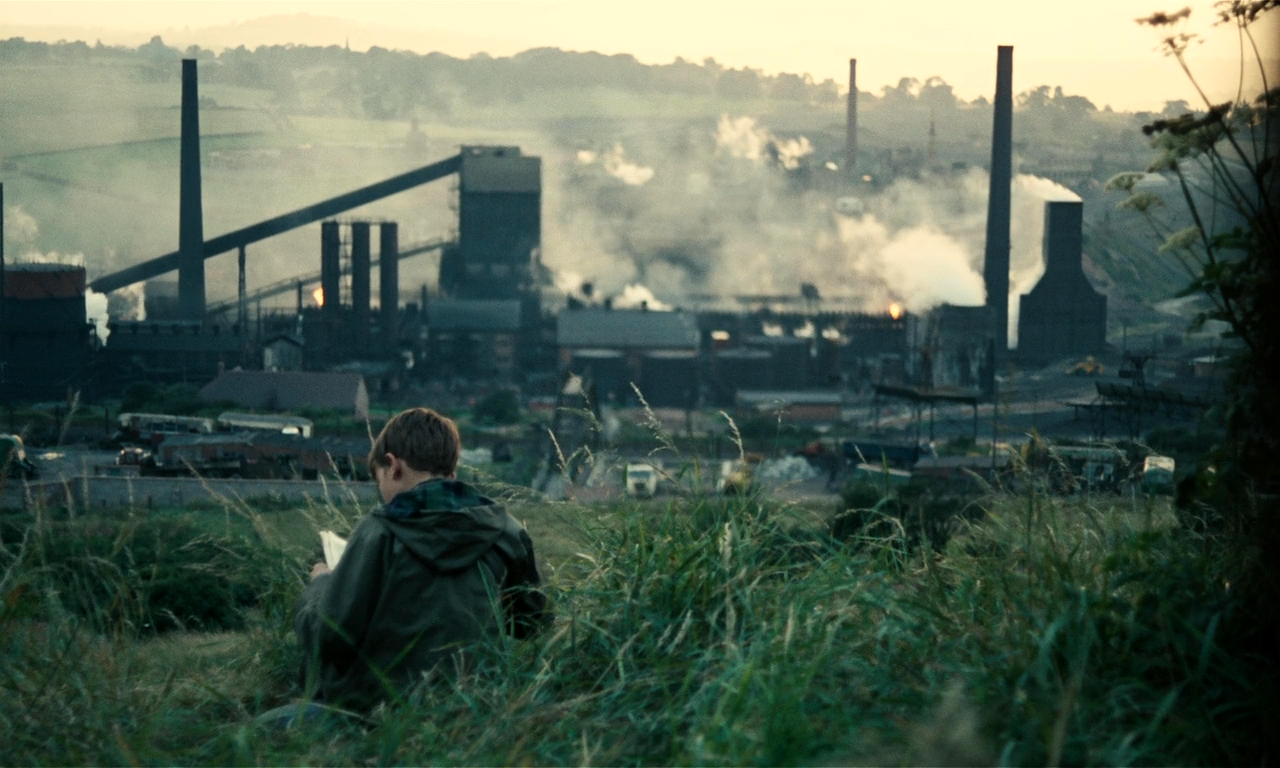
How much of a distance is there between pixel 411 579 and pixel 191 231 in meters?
28.0

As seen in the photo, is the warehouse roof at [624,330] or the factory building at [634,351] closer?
the factory building at [634,351]

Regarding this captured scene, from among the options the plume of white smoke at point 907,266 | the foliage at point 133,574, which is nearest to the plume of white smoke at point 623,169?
the plume of white smoke at point 907,266

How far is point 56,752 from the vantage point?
1733 millimetres

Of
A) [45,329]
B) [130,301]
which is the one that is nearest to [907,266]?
[130,301]

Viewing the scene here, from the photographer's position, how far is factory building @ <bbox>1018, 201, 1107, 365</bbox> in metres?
28.3

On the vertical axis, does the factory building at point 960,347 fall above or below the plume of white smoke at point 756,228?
below

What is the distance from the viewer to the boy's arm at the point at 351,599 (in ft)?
5.98

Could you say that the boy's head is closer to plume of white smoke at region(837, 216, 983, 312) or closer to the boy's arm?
the boy's arm

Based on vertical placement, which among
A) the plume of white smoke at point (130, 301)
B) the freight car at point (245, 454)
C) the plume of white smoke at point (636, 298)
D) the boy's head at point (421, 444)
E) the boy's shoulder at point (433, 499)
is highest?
the plume of white smoke at point (636, 298)

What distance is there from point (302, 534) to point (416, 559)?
2402 millimetres

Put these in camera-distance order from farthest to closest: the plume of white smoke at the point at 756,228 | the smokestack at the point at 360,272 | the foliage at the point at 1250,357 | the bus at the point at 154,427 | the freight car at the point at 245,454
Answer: the plume of white smoke at the point at 756,228
the smokestack at the point at 360,272
the bus at the point at 154,427
the freight car at the point at 245,454
the foliage at the point at 1250,357

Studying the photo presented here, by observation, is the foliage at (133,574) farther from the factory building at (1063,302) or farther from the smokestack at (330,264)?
the factory building at (1063,302)

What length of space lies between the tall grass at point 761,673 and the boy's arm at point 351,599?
0.11 m

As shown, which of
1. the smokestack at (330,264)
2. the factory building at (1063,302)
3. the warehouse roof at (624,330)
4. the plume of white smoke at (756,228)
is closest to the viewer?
the warehouse roof at (624,330)
